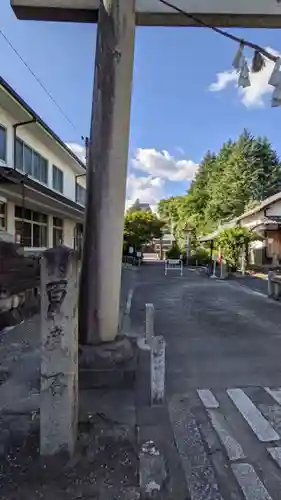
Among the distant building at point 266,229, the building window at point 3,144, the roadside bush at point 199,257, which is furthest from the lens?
the roadside bush at point 199,257

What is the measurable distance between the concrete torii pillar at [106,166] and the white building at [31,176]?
3.76 metres

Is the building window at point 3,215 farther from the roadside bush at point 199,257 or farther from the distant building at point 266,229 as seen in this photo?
the roadside bush at point 199,257

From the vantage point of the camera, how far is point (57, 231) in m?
21.8

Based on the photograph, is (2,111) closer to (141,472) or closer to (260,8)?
(260,8)

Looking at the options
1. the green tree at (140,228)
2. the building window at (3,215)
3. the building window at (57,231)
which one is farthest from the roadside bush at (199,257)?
the building window at (3,215)

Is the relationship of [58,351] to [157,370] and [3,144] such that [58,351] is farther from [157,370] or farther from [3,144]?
[3,144]

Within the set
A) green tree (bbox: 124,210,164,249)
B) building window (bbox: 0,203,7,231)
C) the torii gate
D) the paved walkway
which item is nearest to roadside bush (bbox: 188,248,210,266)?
green tree (bbox: 124,210,164,249)

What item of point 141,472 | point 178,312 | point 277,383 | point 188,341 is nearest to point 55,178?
point 178,312

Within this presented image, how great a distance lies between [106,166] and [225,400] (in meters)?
3.47


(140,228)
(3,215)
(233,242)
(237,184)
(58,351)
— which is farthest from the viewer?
(237,184)

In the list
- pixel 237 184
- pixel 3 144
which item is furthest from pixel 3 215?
pixel 237 184

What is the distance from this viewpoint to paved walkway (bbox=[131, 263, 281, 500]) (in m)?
3.43

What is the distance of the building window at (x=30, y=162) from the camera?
49.6 ft

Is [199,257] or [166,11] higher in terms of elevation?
[166,11]
